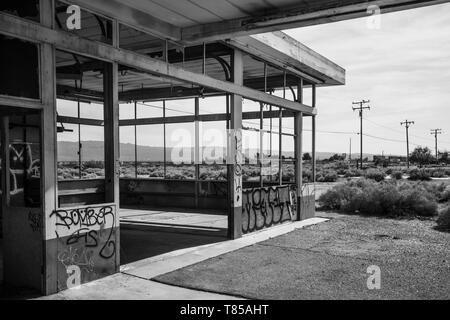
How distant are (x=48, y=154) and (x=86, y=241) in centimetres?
146

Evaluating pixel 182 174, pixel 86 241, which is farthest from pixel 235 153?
pixel 182 174

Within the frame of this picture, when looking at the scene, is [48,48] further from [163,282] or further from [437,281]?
[437,281]

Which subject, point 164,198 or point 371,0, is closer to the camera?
point 371,0

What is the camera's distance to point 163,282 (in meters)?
6.64

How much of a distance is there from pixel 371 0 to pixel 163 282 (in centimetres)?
508

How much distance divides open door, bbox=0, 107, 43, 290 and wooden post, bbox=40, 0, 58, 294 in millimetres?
107

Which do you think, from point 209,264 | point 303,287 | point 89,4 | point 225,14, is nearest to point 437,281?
point 303,287

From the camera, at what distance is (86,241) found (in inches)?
254

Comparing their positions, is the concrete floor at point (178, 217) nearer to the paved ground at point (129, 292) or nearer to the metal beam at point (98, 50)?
the metal beam at point (98, 50)

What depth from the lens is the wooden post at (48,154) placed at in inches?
228

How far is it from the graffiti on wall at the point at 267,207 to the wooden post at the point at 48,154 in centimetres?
561

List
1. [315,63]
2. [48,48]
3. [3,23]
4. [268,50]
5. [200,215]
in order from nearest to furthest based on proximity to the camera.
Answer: [3,23] < [48,48] < [268,50] < [315,63] < [200,215]

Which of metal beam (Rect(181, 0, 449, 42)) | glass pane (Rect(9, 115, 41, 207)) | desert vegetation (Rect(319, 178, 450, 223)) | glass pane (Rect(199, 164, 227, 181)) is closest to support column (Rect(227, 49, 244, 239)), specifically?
metal beam (Rect(181, 0, 449, 42))

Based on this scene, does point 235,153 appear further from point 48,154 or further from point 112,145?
point 48,154
